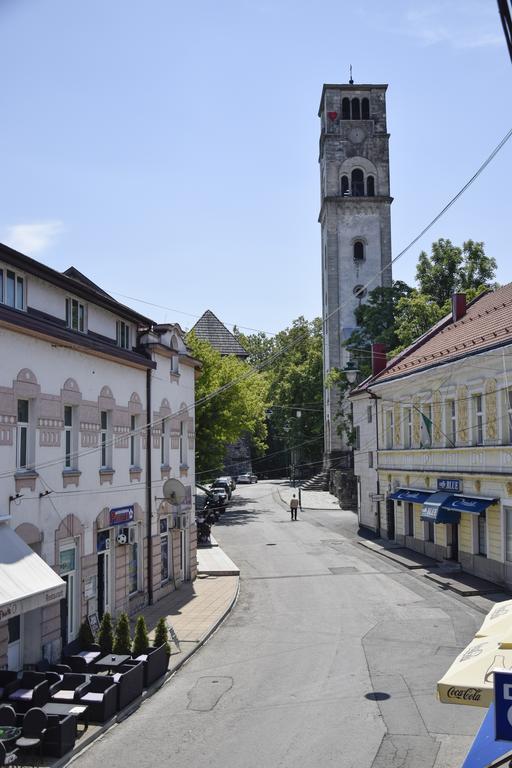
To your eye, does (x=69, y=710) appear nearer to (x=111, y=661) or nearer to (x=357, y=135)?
(x=111, y=661)

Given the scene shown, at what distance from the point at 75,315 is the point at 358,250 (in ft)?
150

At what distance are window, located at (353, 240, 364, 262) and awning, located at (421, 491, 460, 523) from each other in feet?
118

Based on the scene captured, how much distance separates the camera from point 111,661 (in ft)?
48.4

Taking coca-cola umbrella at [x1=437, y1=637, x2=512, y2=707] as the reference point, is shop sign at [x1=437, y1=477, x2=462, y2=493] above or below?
above

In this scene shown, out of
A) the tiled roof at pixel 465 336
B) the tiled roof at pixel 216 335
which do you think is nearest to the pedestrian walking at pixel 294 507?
the tiled roof at pixel 465 336

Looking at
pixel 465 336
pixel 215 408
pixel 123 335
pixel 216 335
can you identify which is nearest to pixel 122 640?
pixel 123 335

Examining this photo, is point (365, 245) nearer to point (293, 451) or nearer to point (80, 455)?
point (293, 451)

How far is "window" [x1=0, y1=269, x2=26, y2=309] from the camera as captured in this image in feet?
49.5

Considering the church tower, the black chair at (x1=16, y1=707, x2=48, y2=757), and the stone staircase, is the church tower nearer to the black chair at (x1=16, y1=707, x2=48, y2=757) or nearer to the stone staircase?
the stone staircase

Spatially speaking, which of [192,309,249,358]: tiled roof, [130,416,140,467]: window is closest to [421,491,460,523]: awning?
[130,416,140,467]: window

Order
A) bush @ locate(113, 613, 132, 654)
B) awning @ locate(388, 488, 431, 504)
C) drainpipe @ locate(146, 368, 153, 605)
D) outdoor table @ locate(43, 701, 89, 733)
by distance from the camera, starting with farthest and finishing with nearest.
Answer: awning @ locate(388, 488, 431, 504) → drainpipe @ locate(146, 368, 153, 605) → bush @ locate(113, 613, 132, 654) → outdoor table @ locate(43, 701, 89, 733)

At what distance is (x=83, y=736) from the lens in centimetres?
1215

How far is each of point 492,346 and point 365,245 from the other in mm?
38262

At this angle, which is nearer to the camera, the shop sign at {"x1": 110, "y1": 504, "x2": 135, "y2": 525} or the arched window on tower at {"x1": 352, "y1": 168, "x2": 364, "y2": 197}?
the shop sign at {"x1": 110, "y1": 504, "x2": 135, "y2": 525}
